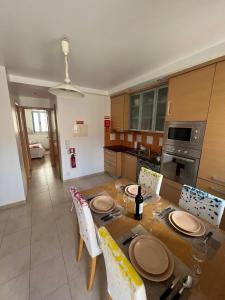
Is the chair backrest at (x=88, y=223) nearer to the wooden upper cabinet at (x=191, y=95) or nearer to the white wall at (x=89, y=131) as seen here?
the wooden upper cabinet at (x=191, y=95)

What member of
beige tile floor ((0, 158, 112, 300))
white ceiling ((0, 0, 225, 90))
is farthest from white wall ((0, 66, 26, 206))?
white ceiling ((0, 0, 225, 90))

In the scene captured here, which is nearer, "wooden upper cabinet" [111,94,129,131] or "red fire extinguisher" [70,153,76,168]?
"wooden upper cabinet" [111,94,129,131]

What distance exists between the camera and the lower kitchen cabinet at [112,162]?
355 centimetres

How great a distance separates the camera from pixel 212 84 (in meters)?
1.63

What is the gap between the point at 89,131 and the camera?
3725 mm

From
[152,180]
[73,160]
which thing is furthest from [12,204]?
[152,180]

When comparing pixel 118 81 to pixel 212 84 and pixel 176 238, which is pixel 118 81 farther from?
pixel 176 238

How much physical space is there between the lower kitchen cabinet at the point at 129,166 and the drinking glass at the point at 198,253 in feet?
6.94

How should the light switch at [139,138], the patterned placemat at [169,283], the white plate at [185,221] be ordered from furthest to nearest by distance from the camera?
the light switch at [139,138]
the white plate at [185,221]
the patterned placemat at [169,283]

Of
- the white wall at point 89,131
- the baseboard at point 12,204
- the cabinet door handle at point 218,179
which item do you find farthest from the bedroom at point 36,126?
the cabinet door handle at point 218,179

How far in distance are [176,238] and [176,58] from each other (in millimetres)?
2276

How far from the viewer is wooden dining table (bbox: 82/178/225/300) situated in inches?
26.2

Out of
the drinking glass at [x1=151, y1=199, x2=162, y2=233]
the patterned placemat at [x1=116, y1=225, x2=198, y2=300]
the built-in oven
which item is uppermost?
the built-in oven

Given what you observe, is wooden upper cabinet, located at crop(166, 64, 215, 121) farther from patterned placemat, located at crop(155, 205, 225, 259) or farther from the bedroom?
the bedroom
